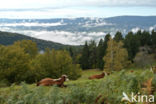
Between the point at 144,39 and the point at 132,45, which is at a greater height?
the point at 144,39

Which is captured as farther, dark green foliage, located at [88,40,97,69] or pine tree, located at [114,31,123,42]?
dark green foliage, located at [88,40,97,69]

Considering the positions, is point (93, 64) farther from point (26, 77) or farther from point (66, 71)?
point (26, 77)

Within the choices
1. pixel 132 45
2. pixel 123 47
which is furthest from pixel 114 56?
pixel 132 45

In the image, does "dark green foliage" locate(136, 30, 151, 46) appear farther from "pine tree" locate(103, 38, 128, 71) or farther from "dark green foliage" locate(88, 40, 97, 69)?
"pine tree" locate(103, 38, 128, 71)

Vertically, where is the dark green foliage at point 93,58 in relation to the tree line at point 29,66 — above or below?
below

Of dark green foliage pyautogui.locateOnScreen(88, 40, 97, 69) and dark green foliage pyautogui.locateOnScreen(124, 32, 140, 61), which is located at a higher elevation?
dark green foliage pyautogui.locateOnScreen(124, 32, 140, 61)

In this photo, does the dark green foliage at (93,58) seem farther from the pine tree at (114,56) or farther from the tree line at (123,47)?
the pine tree at (114,56)

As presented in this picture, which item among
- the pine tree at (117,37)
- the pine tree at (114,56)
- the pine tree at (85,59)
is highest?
the pine tree at (117,37)

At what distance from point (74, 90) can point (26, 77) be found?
22.6m

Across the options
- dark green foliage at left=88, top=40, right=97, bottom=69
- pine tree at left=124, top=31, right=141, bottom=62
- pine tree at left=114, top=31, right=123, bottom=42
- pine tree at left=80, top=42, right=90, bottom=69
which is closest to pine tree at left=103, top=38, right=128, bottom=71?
pine tree at left=124, top=31, right=141, bottom=62

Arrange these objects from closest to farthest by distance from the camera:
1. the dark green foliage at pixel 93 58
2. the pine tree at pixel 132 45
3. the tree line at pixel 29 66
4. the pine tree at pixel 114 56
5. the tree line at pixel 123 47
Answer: the tree line at pixel 29 66 → the pine tree at pixel 114 56 → the pine tree at pixel 132 45 → the tree line at pixel 123 47 → the dark green foliage at pixel 93 58

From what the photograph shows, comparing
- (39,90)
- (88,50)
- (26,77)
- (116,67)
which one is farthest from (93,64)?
(39,90)

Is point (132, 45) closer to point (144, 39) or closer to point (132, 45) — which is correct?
point (132, 45)

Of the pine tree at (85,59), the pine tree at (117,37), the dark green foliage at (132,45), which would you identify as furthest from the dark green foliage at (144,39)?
the pine tree at (85,59)
